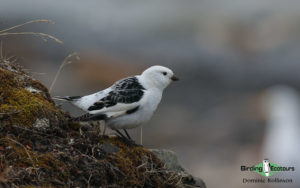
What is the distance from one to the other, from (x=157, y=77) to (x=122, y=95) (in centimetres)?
71

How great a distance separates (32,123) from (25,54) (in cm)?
1534

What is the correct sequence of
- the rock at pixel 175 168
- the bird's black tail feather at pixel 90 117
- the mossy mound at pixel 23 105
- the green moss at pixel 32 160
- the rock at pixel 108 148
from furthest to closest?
the rock at pixel 175 168 < the bird's black tail feather at pixel 90 117 < the rock at pixel 108 148 < the mossy mound at pixel 23 105 < the green moss at pixel 32 160

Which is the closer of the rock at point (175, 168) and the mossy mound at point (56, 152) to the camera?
the mossy mound at point (56, 152)

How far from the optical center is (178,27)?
90.8ft

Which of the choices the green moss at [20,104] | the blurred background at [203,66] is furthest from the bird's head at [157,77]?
the blurred background at [203,66]

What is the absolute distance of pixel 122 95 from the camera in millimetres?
7336

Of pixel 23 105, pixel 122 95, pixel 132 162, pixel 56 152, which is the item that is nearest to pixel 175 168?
pixel 132 162

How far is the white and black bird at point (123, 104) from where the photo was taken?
280 inches

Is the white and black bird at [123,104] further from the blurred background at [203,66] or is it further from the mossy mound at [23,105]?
the blurred background at [203,66]

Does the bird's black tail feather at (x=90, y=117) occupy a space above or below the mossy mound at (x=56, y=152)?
above

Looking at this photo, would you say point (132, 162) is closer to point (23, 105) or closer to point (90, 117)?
point (90, 117)

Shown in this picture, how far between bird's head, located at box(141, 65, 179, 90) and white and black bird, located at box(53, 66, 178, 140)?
0.18 feet

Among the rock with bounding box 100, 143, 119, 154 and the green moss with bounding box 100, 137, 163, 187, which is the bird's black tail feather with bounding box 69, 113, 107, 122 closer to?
the green moss with bounding box 100, 137, 163, 187

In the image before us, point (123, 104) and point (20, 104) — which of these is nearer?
point (20, 104)
